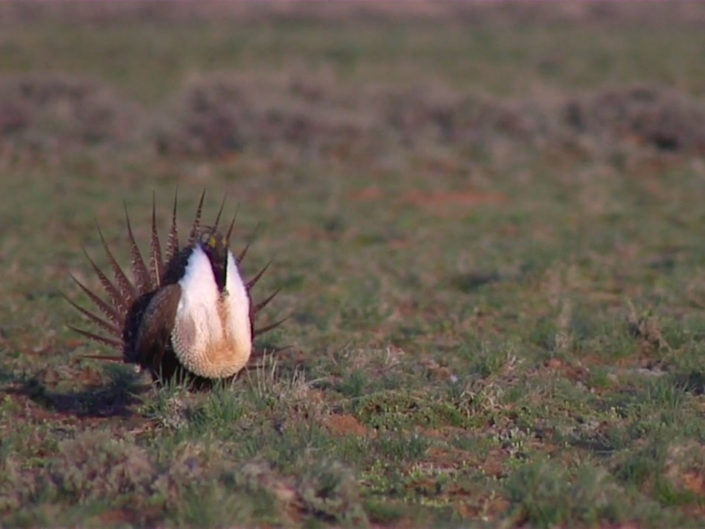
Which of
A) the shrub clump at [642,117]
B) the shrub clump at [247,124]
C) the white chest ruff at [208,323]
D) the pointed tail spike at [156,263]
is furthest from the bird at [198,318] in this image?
the shrub clump at [642,117]

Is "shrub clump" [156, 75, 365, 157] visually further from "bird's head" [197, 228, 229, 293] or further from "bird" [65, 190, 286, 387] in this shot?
"bird's head" [197, 228, 229, 293]

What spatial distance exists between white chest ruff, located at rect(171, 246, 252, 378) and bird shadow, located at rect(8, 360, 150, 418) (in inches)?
18.4

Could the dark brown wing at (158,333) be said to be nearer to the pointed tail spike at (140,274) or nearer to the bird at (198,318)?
the bird at (198,318)

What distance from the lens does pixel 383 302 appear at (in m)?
6.66

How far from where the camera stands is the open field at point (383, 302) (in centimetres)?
379

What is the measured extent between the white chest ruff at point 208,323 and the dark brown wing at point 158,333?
25mm

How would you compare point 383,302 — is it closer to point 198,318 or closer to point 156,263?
point 156,263

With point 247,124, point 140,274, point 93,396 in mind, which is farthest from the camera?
point 247,124

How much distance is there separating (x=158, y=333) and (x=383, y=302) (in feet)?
7.53

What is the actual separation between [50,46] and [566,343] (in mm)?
19675

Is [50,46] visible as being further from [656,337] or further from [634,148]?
[656,337]

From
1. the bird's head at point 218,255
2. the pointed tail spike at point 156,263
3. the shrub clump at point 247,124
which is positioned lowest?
the shrub clump at point 247,124

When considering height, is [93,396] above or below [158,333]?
below

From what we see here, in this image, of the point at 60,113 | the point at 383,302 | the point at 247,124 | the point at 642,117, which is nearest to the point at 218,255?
the point at 383,302
